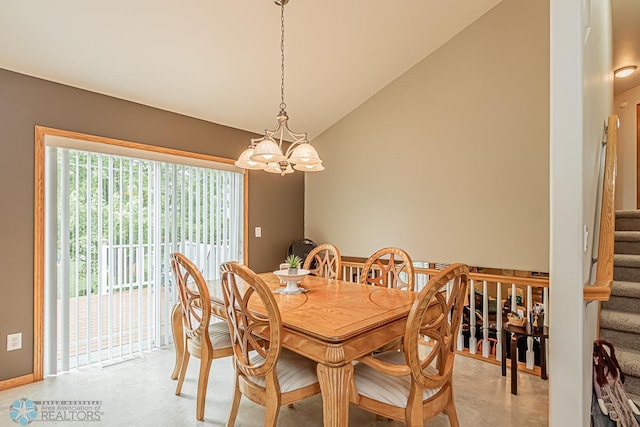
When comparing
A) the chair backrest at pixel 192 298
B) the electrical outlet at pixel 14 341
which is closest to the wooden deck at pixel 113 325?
the electrical outlet at pixel 14 341

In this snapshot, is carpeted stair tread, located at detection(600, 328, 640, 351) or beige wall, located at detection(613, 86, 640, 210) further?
beige wall, located at detection(613, 86, 640, 210)

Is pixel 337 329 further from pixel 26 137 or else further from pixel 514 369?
pixel 26 137

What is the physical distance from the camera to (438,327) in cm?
159

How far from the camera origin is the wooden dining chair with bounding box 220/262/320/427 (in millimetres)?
1537

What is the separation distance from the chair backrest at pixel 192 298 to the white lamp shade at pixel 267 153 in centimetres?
79

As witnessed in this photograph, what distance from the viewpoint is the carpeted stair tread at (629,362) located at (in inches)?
76.7

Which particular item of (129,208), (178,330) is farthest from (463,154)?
(129,208)

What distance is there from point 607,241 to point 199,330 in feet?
8.16

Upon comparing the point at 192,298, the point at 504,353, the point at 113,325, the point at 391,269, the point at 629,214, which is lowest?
the point at 504,353

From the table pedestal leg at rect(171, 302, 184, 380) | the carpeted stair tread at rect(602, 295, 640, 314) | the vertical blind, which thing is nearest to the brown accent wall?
the vertical blind

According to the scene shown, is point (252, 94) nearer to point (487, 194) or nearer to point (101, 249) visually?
point (101, 249)

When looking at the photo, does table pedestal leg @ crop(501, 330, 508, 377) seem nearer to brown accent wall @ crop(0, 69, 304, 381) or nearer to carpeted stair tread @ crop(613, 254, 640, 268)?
carpeted stair tread @ crop(613, 254, 640, 268)

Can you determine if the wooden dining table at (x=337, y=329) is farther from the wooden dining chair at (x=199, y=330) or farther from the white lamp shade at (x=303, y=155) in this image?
the white lamp shade at (x=303, y=155)

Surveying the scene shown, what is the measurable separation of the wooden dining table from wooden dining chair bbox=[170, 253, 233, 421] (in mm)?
144
